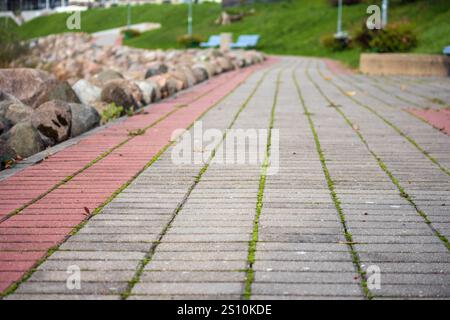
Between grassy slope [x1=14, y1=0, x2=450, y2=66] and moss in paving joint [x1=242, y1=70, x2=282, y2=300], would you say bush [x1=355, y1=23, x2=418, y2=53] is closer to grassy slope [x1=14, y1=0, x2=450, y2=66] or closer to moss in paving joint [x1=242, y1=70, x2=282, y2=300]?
grassy slope [x1=14, y1=0, x2=450, y2=66]

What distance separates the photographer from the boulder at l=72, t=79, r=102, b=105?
1012cm

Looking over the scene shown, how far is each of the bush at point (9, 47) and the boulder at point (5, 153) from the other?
1022 cm

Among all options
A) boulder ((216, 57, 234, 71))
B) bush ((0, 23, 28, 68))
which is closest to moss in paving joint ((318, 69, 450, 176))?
boulder ((216, 57, 234, 71))

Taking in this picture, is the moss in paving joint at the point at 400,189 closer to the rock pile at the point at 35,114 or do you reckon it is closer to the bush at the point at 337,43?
the rock pile at the point at 35,114

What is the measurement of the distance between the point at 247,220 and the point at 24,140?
3201 millimetres

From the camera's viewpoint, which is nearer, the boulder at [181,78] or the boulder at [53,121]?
the boulder at [53,121]

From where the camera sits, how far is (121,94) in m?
9.86

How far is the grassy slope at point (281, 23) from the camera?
27963 mm

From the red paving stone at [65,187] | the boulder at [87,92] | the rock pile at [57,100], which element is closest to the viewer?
the red paving stone at [65,187]

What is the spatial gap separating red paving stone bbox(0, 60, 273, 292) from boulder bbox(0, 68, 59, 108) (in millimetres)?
1274

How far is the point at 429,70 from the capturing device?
18812 mm

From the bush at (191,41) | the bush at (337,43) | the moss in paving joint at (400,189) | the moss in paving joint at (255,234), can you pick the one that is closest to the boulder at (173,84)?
the moss in paving joint at (400,189)

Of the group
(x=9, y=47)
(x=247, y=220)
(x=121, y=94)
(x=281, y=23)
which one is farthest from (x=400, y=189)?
(x=281, y=23)

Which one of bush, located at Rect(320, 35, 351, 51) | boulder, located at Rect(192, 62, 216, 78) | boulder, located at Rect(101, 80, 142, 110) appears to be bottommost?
boulder, located at Rect(101, 80, 142, 110)
